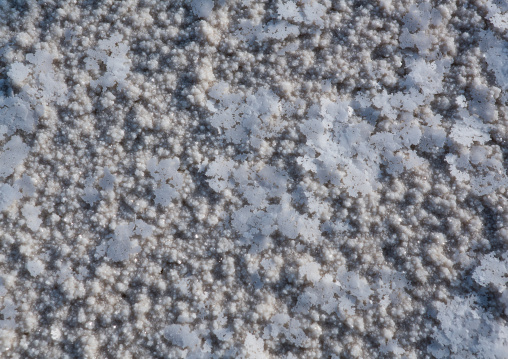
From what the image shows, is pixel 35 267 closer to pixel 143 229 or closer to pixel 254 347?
pixel 143 229

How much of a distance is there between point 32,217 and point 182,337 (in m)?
0.33

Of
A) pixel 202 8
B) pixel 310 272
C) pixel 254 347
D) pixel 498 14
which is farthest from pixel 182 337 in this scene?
pixel 498 14

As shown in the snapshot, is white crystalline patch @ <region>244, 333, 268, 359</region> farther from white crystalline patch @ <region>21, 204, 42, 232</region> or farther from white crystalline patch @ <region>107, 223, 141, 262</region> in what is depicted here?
white crystalline patch @ <region>21, 204, 42, 232</region>

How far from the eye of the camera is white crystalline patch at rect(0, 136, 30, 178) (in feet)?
2.65

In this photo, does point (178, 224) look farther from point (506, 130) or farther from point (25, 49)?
point (506, 130)

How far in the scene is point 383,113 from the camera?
0.85 m

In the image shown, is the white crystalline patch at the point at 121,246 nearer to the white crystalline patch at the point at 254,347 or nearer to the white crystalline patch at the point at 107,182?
the white crystalline patch at the point at 107,182

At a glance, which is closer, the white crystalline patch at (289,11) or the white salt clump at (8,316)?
the white salt clump at (8,316)

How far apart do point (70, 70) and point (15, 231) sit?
0.30 m


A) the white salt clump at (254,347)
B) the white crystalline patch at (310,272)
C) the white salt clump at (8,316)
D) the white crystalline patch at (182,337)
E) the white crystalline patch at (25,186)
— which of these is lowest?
the white salt clump at (8,316)

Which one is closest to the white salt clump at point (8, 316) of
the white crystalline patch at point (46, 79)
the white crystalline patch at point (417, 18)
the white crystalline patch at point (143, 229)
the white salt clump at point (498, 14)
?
the white crystalline patch at point (143, 229)

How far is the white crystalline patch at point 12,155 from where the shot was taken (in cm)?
81

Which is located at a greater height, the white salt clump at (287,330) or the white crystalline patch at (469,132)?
the white crystalline patch at (469,132)

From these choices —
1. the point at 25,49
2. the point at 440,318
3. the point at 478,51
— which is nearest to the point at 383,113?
the point at 478,51
